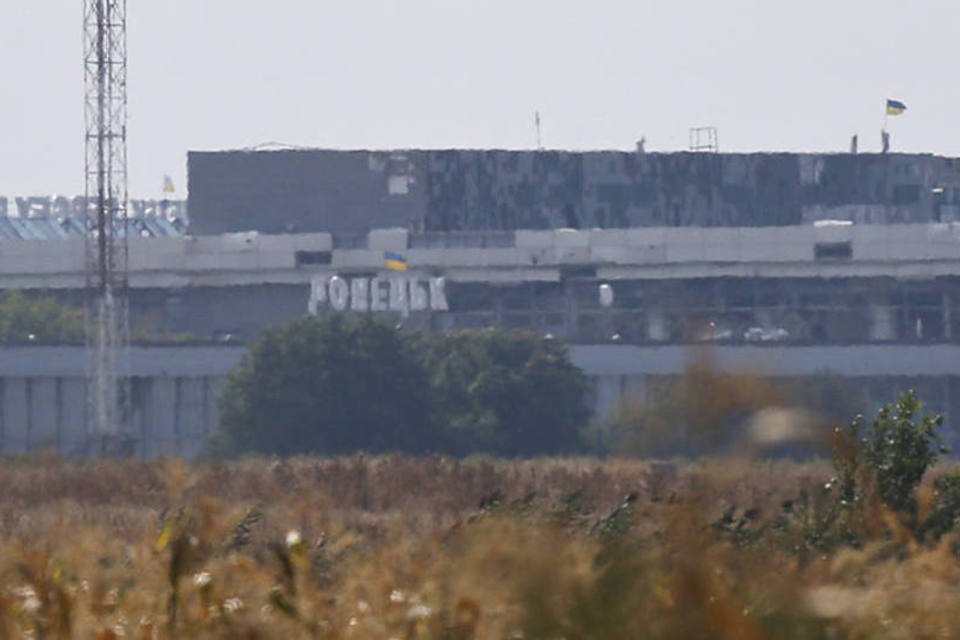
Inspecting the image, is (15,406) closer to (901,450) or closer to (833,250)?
(833,250)

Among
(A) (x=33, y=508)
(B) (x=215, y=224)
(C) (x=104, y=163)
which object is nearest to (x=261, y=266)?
(B) (x=215, y=224)

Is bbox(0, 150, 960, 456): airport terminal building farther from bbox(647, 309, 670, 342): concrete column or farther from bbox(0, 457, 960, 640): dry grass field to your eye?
bbox(0, 457, 960, 640): dry grass field

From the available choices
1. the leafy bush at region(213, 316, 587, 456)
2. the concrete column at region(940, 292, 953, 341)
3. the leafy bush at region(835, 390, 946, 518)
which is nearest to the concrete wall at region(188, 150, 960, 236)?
the concrete column at region(940, 292, 953, 341)

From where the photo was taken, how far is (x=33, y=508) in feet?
111

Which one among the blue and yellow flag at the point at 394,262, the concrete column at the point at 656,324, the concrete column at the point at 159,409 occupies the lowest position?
the concrete column at the point at 159,409

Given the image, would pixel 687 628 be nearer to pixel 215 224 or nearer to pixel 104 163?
pixel 104 163

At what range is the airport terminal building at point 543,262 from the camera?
8369 cm

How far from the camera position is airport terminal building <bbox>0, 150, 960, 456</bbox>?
275 feet

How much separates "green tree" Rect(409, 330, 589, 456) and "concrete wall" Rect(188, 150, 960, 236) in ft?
111

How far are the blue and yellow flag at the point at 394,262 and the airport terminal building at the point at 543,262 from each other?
104mm

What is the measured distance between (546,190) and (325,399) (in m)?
41.5

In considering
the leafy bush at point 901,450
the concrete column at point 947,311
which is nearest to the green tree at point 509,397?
the concrete column at point 947,311

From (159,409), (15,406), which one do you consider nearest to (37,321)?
(15,406)

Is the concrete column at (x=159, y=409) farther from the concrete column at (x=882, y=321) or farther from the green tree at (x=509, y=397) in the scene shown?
the concrete column at (x=882, y=321)
